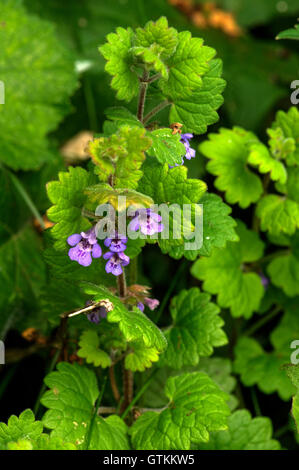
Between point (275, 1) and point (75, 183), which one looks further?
point (275, 1)

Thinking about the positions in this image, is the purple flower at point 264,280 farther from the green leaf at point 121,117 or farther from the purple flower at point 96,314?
the green leaf at point 121,117

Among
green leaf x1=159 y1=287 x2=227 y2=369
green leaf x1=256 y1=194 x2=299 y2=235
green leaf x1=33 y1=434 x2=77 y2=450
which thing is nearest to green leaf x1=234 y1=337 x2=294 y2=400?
green leaf x1=159 y1=287 x2=227 y2=369

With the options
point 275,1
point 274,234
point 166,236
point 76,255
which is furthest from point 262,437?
point 275,1

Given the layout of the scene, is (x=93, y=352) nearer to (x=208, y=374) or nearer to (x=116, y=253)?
(x=116, y=253)

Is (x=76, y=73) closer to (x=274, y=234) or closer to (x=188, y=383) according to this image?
(x=274, y=234)

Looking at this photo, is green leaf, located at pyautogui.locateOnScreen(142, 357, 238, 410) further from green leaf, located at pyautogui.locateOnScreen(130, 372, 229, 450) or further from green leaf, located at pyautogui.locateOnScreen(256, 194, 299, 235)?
green leaf, located at pyautogui.locateOnScreen(256, 194, 299, 235)
